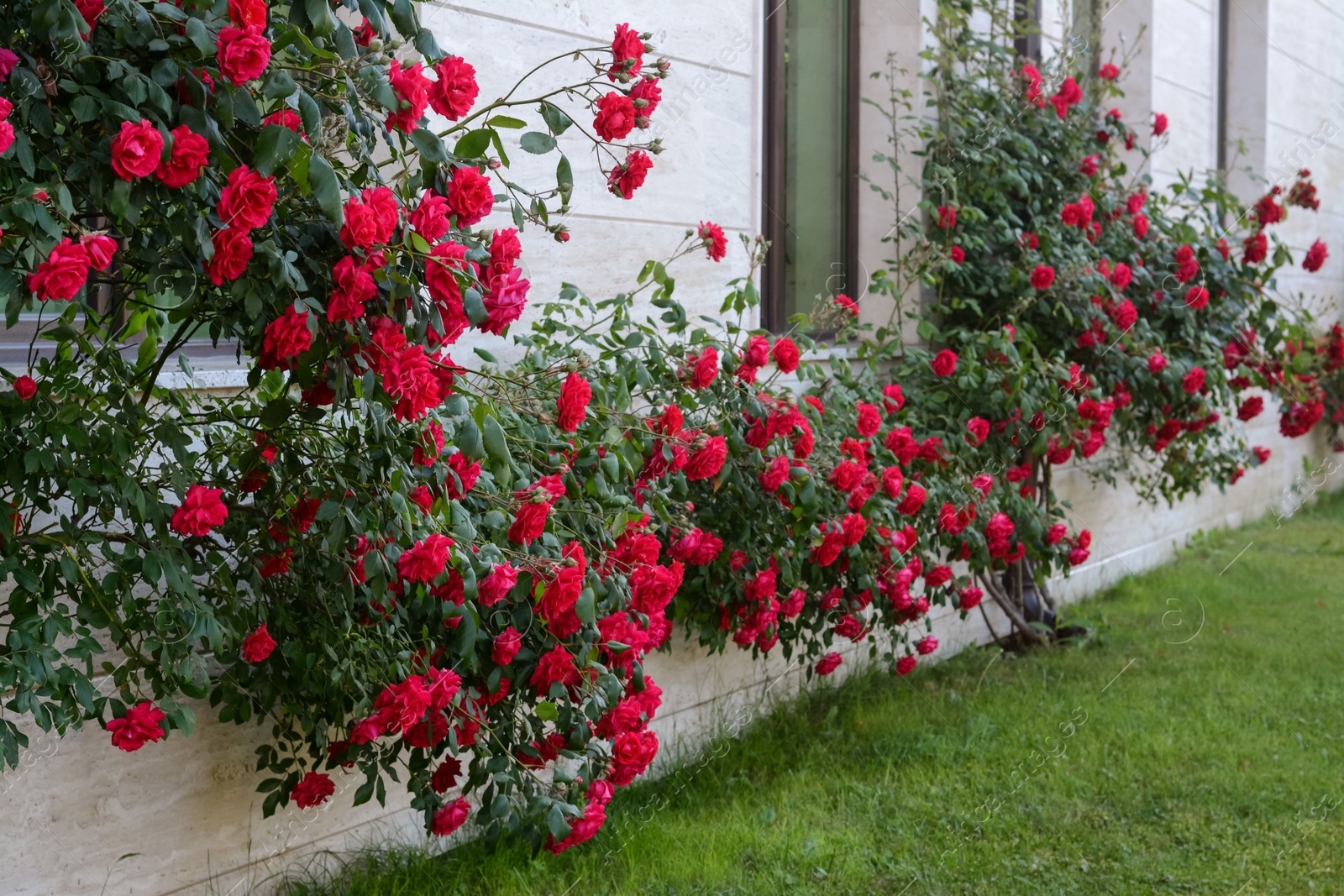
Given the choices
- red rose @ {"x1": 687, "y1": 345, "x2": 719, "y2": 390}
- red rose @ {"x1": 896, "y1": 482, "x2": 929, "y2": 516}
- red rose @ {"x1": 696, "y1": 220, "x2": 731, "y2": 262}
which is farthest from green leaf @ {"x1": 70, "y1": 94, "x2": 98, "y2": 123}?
red rose @ {"x1": 896, "y1": 482, "x2": 929, "y2": 516}

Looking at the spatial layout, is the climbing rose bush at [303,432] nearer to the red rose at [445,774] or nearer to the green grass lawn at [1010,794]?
the red rose at [445,774]

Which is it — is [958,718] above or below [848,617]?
below

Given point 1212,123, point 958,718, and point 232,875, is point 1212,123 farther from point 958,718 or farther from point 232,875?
point 232,875

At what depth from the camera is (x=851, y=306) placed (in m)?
3.65

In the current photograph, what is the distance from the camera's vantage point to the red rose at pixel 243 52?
1.51 m

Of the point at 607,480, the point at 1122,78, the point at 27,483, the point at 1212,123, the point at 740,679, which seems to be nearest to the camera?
the point at 27,483

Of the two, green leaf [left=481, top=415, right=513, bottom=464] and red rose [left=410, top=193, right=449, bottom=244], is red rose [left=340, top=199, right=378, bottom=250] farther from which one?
green leaf [left=481, top=415, right=513, bottom=464]

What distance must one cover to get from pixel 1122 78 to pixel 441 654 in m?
5.32

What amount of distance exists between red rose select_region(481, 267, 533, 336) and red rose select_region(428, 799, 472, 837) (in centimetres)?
111

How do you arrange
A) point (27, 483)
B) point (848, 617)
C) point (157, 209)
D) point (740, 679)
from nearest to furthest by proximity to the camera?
1. point (157, 209)
2. point (27, 483)
3. point (848, 617)
4. point (740, 679)

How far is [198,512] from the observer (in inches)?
77.2

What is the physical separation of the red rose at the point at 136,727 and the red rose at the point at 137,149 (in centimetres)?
100

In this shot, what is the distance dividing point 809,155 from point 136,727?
3421mm

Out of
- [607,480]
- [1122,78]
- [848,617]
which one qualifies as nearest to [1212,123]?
[1122,78]
